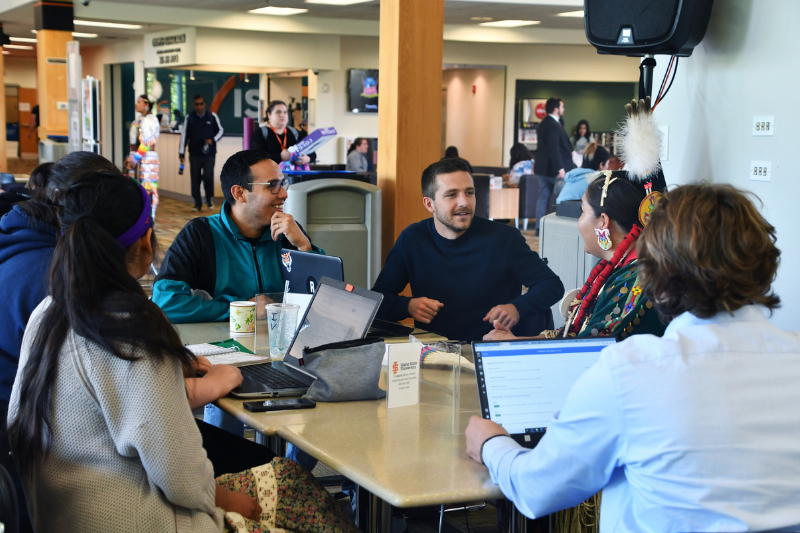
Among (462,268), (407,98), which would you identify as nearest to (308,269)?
(462,268)

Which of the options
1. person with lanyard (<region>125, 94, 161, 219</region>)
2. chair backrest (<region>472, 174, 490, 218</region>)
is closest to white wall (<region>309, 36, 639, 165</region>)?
chair backrest (<region>472, 174, 490, 218</region>)

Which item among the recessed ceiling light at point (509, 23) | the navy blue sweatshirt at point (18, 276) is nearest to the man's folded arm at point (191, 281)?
the navy blue sweatshirt at point (18, 276)

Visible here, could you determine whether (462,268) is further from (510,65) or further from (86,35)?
(86,35)

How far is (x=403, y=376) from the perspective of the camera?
6.58 ft

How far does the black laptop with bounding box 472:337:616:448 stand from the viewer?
1.73 meters

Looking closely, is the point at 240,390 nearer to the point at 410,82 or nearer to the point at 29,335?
the point at 29,335

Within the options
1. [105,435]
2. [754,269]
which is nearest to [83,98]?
[105,435]

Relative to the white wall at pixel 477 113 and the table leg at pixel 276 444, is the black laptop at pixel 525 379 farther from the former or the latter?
the white wall at pixel 477 113

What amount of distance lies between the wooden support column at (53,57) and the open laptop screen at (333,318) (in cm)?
1245

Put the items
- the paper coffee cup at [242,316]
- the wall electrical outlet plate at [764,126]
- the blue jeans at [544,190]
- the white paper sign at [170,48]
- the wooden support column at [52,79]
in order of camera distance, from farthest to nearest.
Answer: the wooden support column at [52,79] < the white paper sign at [170,48] < the blue jeans at [544,190] < the wall electrical outlet plate at [764,126] < the paper coffee cup at [242,316]

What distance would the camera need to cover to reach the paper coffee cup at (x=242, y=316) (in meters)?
2.74

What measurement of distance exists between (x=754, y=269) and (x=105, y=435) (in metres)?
1.21

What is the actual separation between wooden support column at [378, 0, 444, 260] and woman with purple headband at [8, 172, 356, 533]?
3384 millimetres

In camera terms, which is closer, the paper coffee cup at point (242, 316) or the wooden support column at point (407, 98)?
the paper coffee cup at point (242, 316)
